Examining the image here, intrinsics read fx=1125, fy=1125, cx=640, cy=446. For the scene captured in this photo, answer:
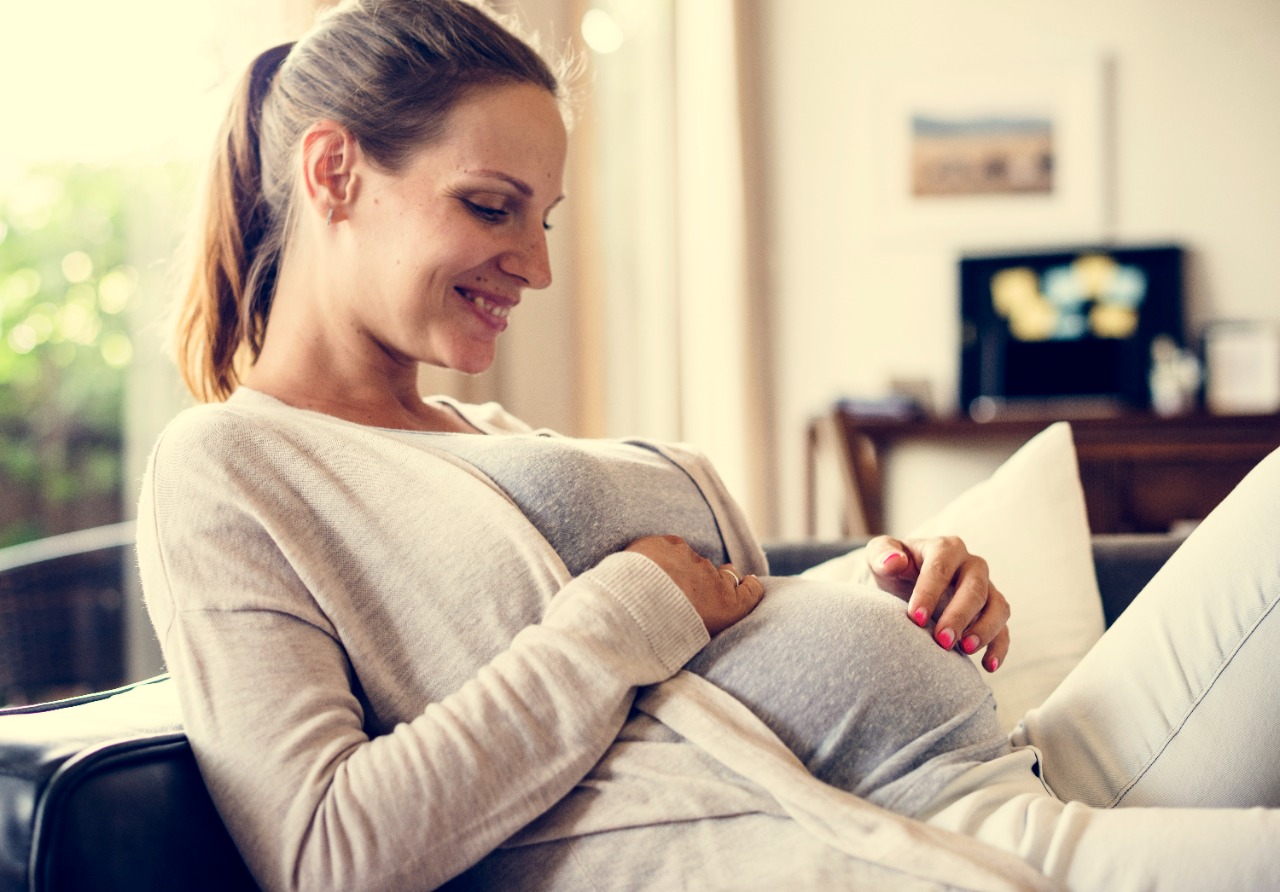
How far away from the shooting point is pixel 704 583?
918 millimetres

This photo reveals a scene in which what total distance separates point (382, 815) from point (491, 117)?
65cm

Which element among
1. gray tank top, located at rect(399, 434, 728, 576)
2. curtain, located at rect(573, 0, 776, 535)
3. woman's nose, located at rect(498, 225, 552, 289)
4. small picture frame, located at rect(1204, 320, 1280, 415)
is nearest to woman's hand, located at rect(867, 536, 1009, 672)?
gray tank top, located at rect(399, 434, 728, 576)

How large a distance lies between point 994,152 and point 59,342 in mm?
2822

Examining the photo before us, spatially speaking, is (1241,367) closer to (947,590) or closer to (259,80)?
(947,590)

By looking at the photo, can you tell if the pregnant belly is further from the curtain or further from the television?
the television

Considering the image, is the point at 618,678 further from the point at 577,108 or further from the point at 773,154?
the point at 773,154

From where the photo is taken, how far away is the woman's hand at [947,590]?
0.96m

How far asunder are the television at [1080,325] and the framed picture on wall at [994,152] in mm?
134

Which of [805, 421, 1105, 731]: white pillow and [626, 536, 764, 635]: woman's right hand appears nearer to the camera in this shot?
[626, 536, 764, 635]: woman's right hand

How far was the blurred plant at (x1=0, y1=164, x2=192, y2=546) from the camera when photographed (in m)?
3.05

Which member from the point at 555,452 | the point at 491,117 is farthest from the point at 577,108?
the point at 555,452

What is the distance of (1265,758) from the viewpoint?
2.80 feet

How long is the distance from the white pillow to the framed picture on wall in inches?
91.4

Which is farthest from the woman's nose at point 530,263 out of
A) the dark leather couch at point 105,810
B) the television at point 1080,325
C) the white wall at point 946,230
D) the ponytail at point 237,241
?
the white wall at point 946,230
